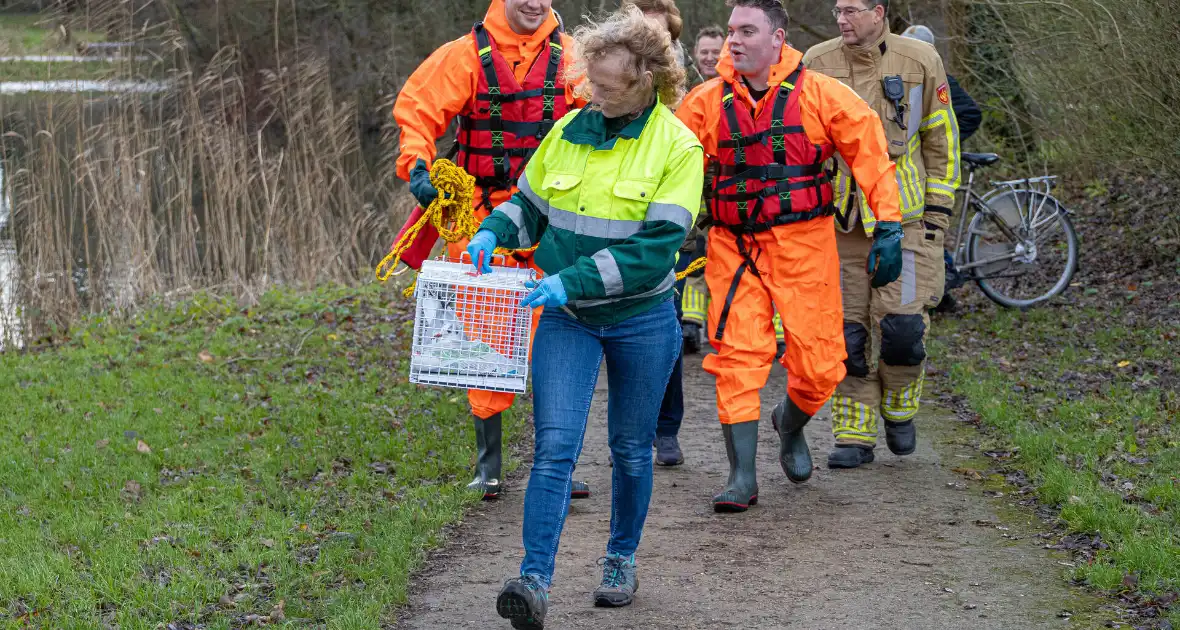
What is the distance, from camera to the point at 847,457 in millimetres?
6180

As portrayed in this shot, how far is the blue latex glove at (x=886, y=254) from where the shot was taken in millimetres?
5133

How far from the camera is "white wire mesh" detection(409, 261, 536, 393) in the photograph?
4176 millimetres

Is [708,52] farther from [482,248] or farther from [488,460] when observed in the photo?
[482,248]

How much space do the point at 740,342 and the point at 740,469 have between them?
0.55 metres

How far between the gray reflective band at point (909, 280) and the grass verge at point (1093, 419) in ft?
3.08

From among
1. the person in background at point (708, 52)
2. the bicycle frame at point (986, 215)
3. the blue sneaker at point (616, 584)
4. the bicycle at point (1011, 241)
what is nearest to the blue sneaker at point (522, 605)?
the blue sneaker at point (616, 584)

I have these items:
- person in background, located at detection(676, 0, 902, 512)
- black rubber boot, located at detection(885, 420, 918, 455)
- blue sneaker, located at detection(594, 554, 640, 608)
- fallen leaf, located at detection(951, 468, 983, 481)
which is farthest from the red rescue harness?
fallen leaf, located at detection(951, 468, 983, 481)

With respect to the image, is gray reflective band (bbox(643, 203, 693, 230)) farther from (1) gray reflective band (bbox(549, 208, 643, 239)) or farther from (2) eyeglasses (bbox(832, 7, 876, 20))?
(2) eyeglasses (bbox(832, 7, 876, 20))

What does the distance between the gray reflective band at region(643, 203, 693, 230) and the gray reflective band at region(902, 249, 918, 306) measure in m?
2.40

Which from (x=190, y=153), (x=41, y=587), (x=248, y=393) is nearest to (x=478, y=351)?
(x=41, y=587)

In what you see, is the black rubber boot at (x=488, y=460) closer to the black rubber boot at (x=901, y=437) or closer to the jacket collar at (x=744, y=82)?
the jacket collar at (x=744, y=82)

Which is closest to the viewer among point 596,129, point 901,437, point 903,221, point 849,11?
point 596,129

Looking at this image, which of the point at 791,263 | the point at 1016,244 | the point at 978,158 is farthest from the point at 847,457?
the point at 1016,244

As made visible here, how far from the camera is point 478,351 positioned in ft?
13.9
